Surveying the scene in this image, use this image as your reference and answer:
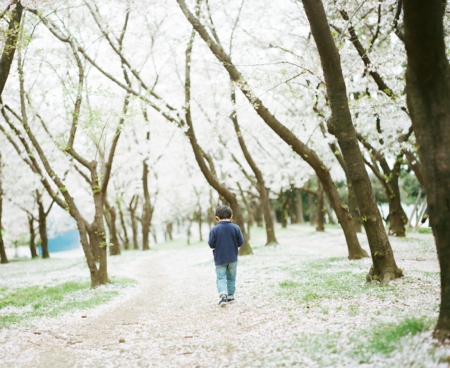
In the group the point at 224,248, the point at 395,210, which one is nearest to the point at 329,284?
the point at 224,248

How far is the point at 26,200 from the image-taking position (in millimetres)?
47438

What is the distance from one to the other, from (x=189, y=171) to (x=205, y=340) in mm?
48402

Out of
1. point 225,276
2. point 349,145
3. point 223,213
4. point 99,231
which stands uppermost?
point 349,145

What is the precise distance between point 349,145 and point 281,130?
4752 mm

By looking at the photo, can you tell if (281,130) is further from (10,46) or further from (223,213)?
(10,46)

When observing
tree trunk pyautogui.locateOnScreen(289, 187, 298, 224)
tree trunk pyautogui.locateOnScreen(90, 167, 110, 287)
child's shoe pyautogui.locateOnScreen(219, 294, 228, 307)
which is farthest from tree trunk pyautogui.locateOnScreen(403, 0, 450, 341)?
tree trunk pyautogui.locateOnScreen(289, 187, 298, 224)

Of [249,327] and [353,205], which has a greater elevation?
[353,205]

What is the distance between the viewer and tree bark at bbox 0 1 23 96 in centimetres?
967

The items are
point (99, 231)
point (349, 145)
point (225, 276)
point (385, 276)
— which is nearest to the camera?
point (349, 145)

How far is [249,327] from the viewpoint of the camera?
8.17 meters

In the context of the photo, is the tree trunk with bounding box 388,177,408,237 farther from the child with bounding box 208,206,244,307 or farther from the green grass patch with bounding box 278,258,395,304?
the child with bounding box 208,206,244,307

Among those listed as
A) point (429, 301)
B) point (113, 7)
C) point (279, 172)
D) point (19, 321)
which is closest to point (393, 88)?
point (113, 7)

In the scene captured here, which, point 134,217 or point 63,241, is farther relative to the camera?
point 63,241

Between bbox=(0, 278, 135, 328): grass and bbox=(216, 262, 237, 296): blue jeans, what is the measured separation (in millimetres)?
4231
